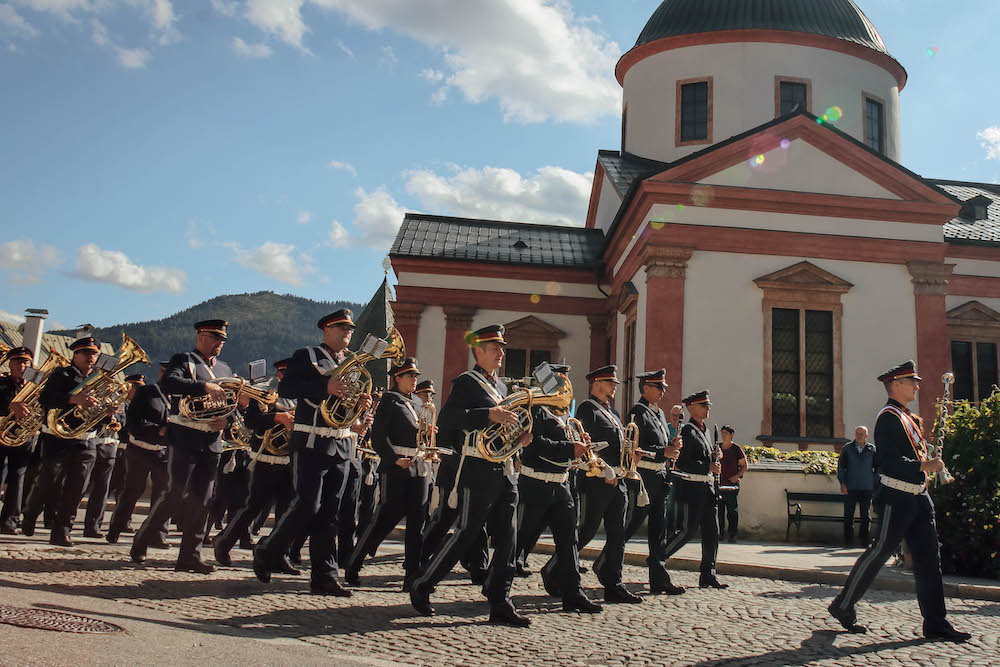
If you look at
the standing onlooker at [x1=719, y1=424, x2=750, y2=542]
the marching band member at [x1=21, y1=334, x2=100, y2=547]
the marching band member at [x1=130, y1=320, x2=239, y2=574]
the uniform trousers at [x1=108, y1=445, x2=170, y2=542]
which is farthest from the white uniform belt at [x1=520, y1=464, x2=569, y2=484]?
the standing onlooker at [x1=719, y1=424, x2=750, y2=542]

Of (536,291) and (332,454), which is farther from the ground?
(536,291)

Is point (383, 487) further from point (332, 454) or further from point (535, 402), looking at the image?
point (535, 402)

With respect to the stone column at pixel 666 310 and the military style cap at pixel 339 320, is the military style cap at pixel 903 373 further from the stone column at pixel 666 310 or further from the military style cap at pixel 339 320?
the stone column at pixel 666 310

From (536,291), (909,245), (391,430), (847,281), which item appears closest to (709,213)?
(847,281)

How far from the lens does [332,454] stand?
23.1ft

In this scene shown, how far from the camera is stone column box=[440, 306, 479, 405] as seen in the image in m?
24.0

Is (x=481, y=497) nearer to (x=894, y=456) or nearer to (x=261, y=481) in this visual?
(x=894, y=456)

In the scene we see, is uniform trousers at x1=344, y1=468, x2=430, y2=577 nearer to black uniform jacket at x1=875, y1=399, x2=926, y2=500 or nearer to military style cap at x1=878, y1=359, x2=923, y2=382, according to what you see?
black uniform jacket at x1=875, y1=399, x2=926, y2=500

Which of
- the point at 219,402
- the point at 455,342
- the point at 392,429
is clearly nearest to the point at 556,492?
the point at 392,429

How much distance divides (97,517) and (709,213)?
45.7 feet

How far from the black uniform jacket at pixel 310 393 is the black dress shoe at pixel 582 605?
86.3 inches

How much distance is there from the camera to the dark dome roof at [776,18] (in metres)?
25.1

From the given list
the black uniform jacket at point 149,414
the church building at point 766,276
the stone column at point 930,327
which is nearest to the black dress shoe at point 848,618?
the black uniform jacket at point 149,414

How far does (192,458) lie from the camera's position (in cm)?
788
